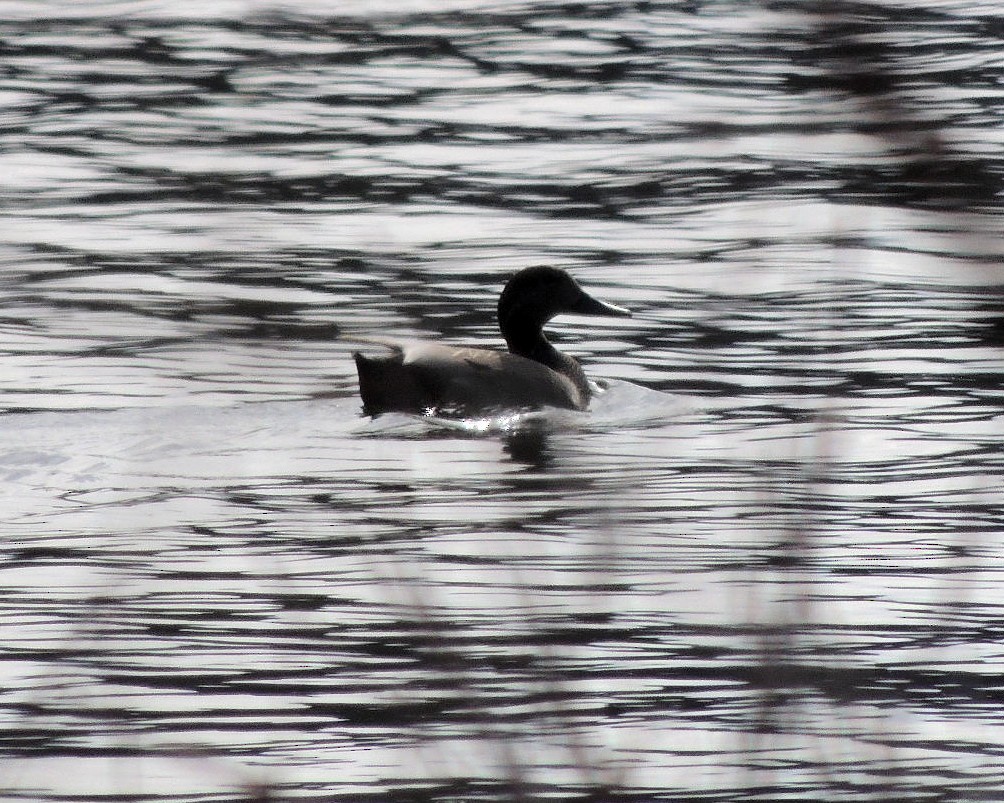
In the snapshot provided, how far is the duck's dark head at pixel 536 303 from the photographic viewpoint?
11.8 m

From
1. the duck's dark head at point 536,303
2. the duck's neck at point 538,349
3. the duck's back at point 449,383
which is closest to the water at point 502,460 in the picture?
the duck's back at point 449,383

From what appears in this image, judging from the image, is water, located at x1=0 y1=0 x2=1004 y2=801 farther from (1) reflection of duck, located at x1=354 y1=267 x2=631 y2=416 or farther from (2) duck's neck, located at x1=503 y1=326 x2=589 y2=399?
(2) duck's neck, located at x1=503 y1=326 x2=589 y2=399

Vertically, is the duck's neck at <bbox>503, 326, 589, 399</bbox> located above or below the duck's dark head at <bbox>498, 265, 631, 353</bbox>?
below

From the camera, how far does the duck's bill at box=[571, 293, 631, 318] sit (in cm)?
1197

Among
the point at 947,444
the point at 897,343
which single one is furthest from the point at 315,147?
the point at 947,444

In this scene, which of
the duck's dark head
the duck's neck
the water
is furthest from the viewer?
the duck's dark head

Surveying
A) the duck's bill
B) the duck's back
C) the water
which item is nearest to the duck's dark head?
the duck's bill

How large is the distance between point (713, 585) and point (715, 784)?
2.24 metres

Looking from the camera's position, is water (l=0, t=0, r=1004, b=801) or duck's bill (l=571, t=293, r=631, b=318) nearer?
water (l=0, t=0, r=1004, b=801)

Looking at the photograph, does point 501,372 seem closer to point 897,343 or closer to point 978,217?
point 897,343

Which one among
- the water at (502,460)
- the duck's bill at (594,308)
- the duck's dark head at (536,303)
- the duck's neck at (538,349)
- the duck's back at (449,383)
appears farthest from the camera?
the duck's bill at (594,308)

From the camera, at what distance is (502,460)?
32.1 ft

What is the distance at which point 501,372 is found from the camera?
10781 mm

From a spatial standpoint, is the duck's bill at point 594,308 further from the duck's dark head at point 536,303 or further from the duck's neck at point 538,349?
the duck's neck at point 538,349
